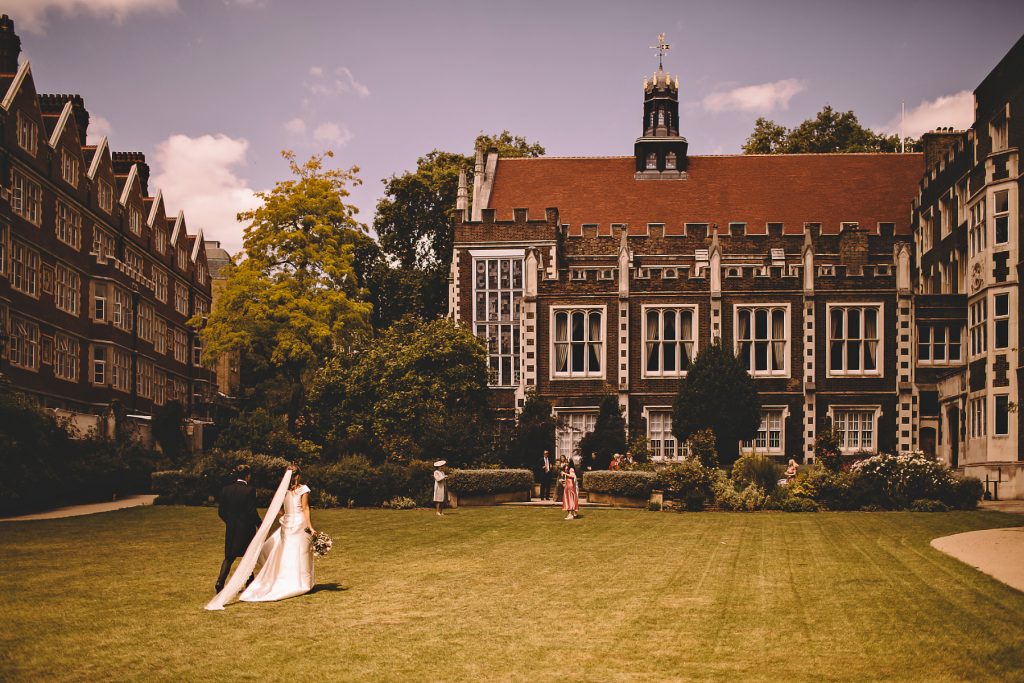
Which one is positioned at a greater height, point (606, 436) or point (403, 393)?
point (403, 393)

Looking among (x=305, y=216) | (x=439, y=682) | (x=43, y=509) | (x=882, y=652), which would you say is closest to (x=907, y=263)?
(x=305, y=216)

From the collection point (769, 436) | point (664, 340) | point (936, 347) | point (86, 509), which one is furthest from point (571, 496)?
point (936, 347)

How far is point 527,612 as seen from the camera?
50.3ft

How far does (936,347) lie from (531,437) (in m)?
17.7

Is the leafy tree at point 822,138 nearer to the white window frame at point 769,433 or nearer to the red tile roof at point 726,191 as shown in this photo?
the red tile roof at point 726,191

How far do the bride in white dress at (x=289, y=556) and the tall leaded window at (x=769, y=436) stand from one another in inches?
1274

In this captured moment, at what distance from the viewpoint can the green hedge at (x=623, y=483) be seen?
33.6 meters

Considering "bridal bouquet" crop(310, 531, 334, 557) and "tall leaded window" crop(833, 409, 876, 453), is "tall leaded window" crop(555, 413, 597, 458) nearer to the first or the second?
"tall leaded window" crop(833, 409, 876, 453)

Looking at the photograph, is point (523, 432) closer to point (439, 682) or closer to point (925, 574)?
point (925, 574)

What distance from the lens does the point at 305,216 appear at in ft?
171

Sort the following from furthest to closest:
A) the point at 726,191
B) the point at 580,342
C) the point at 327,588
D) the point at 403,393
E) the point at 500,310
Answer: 1. the point at 726,191
2. the point at 500,310
3. the point at 580,342
4. the point at 403,393
5. the point at 327,588

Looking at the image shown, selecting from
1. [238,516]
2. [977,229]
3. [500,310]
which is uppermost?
[977,229]

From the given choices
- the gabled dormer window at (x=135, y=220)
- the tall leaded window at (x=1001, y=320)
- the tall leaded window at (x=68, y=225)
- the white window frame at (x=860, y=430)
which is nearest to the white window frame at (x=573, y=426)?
the white window frame at (x=860, y=430)

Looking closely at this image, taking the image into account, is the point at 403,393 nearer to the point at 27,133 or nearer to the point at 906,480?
the point at 906,480
